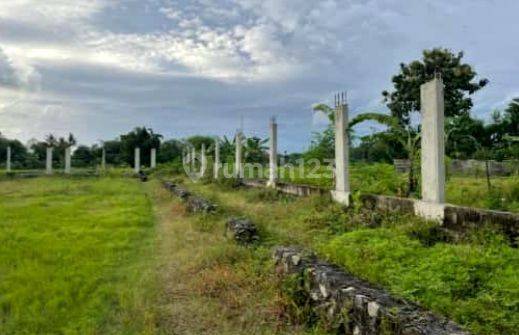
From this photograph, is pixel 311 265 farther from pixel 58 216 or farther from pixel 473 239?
pixel 58 216

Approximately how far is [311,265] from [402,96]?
28385 millimetres

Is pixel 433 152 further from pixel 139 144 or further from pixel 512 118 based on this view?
pixel 139 144

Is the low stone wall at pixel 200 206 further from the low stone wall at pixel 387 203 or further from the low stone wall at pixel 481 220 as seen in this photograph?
the low stone wall at pixel 481 220

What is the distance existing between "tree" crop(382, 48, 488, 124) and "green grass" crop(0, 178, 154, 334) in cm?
2138

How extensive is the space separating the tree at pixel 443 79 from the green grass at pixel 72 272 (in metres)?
21.4

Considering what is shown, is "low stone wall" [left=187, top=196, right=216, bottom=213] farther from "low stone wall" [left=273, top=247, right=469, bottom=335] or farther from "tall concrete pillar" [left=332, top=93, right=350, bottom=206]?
"low stone wall" [left=273, top=247, right=469, bottom=335]

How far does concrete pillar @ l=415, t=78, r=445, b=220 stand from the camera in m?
6.59

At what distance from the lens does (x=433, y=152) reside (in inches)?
263

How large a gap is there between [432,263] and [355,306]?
4.03ft

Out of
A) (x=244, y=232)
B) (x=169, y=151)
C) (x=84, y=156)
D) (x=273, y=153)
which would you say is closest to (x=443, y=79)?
(x=273, y=153)

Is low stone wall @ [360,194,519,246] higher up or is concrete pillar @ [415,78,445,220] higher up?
concrete pillar @ [415,78,445,220]

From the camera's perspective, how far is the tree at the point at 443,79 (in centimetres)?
2852

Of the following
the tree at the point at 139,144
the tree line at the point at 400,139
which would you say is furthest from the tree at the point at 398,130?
the tree at the point at 139,144

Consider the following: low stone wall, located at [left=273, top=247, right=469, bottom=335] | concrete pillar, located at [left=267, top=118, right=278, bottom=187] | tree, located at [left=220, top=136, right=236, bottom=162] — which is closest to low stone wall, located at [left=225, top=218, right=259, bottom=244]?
low stone wall, located at [left=273, top=247, right=469, bottom=335]
